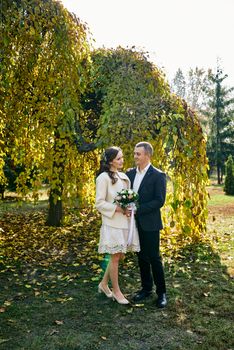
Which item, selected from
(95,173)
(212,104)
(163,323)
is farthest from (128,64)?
(212,104)

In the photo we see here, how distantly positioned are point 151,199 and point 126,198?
39cm

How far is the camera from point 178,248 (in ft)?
22.3

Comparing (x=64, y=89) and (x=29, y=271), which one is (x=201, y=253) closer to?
(x=29, y=271)

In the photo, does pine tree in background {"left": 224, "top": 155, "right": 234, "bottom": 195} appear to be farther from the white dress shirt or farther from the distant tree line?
the white dress shirt

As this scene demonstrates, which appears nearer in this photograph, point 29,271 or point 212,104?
point 29,271

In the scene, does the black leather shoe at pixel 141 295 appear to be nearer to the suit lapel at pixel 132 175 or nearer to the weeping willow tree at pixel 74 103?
the suit lapel at pixel 132 175

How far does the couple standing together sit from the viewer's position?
410 centimetres

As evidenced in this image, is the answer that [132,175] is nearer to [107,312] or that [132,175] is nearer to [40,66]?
[107,312]

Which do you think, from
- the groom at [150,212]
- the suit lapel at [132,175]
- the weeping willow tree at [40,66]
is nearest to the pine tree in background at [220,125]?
the weeping willow tree at [40,66]

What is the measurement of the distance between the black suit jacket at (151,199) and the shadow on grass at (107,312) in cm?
98

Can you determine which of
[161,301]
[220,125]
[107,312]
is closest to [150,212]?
[161,301]

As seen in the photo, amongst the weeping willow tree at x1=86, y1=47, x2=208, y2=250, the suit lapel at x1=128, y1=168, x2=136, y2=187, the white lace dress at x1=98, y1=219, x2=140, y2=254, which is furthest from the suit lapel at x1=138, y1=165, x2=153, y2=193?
the weeping willow tree at x1=86, y1=47, x2=208, y2=250

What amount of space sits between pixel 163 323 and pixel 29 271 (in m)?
2.57

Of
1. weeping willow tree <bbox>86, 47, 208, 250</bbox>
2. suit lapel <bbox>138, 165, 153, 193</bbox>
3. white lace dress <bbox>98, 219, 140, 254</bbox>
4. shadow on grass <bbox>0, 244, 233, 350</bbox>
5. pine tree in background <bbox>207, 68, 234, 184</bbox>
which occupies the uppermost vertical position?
pine tree in background <bbox>207, 68, 234, 184</bbox>
